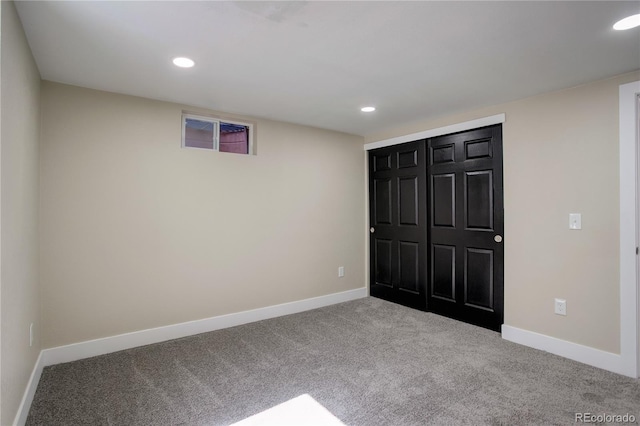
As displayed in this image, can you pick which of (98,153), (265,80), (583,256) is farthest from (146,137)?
(583,256)

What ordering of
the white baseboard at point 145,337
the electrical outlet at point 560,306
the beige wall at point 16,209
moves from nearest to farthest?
1. the beige wall at point 16,209
2. the white baseboard at point 145,337
3. the electrical outlet at point 560,306

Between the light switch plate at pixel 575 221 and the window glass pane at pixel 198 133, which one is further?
the window glass pane at pixel 198 133

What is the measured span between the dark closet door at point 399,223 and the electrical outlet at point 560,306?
4.47 feet

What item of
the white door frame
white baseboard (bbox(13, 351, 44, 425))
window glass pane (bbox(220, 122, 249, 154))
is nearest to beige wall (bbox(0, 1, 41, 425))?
white baseboard (bbox(13, 351, 44, 425))

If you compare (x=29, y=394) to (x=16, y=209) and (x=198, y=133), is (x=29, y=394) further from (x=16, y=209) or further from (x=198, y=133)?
(x=198, y=133)

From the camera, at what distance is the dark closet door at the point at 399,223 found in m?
4.02

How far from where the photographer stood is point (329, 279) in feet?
14.3

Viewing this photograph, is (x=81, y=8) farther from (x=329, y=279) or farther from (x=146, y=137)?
(x=329, y=279)

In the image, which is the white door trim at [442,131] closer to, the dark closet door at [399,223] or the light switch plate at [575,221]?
the dark closet door at [399,223]

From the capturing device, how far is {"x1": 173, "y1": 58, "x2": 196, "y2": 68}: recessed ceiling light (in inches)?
89.8

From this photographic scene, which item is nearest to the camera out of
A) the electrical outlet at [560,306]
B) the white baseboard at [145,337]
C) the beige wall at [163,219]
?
the white baseboard at [145,337]

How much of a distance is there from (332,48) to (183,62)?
3.48 ft

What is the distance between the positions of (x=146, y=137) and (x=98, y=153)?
0.42 m

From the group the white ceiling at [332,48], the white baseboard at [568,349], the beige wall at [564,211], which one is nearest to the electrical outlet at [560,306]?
the beige wall at [564,211]
